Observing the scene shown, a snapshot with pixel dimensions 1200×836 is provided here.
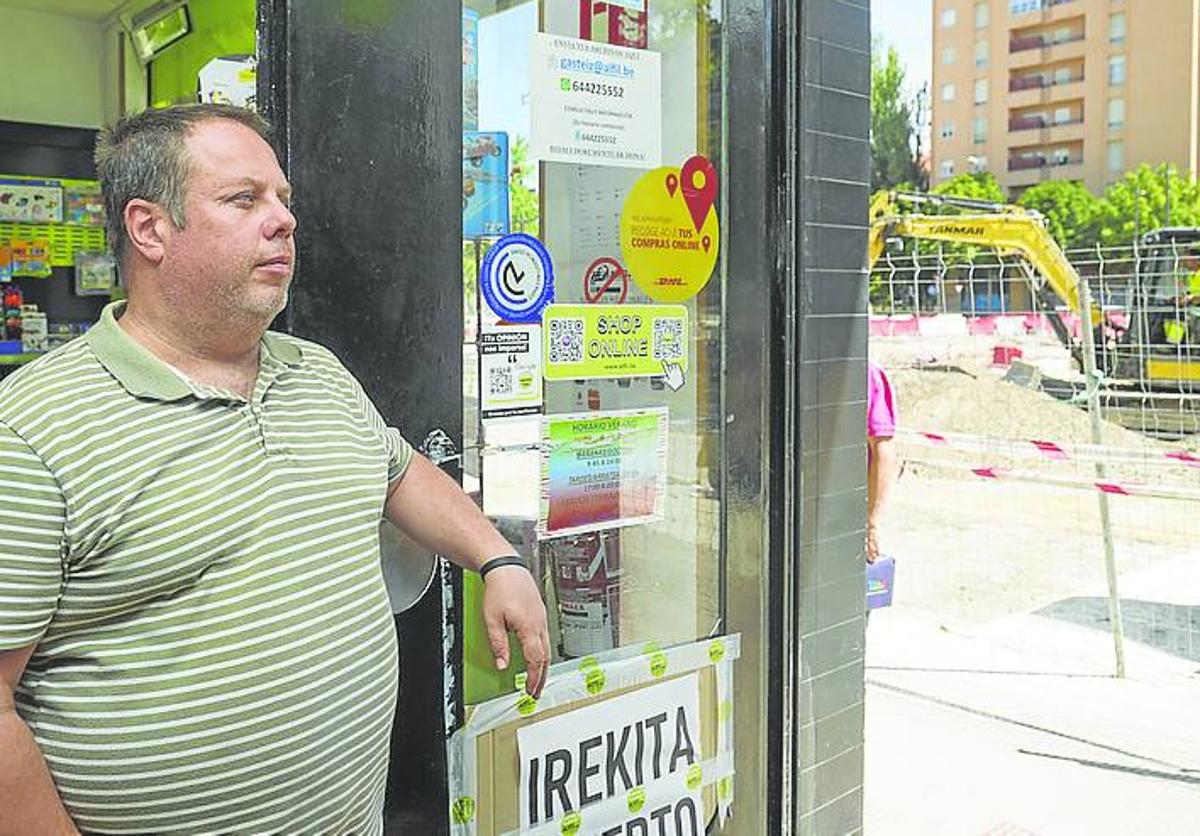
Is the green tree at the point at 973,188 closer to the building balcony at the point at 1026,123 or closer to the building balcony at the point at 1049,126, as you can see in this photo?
the building balcony at the point at 1049,126

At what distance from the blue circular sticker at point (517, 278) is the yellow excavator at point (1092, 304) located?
20.5 feet

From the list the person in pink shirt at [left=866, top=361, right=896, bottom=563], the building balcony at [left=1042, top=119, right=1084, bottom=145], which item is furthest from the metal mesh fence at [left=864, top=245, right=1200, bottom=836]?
the building balcony at [left=1042, top=119, right=1084, bottom=145]

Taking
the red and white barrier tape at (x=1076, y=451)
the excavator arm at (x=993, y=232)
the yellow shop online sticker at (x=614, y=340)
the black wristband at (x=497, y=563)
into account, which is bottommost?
the red and white barrier tape at (x=1076, y=451)

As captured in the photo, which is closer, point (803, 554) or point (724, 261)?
point (724, 261)

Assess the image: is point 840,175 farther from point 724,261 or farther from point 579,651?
point 579,651

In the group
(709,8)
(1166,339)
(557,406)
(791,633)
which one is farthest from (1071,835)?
(1166,339)

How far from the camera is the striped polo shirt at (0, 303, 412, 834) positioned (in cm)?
138

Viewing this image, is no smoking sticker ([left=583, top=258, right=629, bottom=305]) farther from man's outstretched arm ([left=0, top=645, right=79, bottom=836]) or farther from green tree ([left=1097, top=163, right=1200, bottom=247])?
green tree ([left=1097, top=163, right=1200, bottom=247])

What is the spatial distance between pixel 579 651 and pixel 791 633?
58 cm

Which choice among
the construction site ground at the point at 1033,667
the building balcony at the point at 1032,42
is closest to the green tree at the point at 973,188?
the building balcony at the point at 1032,42

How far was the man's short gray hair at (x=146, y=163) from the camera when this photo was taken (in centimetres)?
153

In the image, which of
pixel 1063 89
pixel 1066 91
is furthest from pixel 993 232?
pixel 1063 89

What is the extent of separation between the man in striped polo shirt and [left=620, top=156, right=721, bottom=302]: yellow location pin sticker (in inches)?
37.2

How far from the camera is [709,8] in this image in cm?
262
